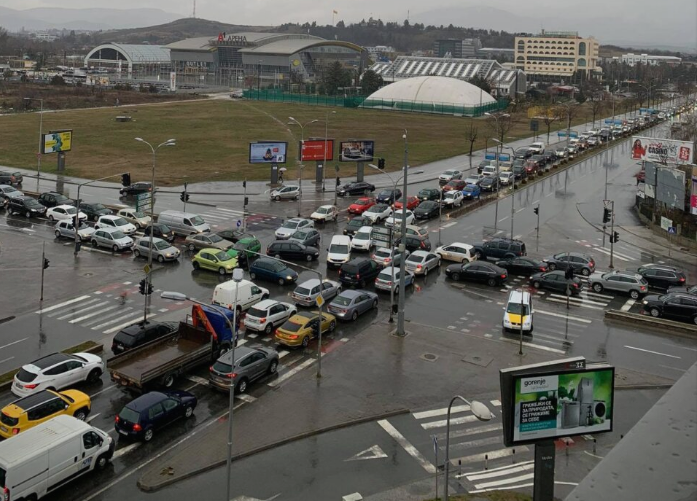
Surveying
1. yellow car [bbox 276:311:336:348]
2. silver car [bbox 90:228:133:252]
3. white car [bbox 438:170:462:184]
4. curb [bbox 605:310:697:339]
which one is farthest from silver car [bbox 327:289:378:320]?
white car [bbox 438:170:462:184]

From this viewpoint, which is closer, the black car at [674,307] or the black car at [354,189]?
the black car at [674,307]

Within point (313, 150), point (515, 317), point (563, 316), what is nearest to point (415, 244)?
point (563, 316)

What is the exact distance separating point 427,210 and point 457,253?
13.2m

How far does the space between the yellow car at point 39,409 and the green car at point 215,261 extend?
17958 millimetres

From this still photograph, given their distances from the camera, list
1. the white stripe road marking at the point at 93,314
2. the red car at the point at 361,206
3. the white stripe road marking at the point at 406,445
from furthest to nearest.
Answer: the red car at the point at 361,206, the white stripe road marking at the point at 93,314, the white stripe road marking at the point at 406,445

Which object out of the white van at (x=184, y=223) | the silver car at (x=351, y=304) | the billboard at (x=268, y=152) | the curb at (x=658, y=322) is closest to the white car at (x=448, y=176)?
the billboard at (x=268, y=152)

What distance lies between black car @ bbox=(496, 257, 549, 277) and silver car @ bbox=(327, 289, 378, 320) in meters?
11.3

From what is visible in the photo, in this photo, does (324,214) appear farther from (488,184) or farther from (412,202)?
(488,184)

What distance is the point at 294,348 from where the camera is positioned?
31.1m

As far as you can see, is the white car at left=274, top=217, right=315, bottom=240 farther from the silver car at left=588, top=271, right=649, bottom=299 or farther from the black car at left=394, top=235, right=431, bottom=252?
the silver car at left=588, top=271, right=649, bottom=299

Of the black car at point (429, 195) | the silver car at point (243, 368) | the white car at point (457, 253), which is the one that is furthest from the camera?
the black car at point (429, 195)

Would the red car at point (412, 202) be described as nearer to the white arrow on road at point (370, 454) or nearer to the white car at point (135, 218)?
the white car at point (135, 218)

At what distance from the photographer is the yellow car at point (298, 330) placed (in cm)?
3080

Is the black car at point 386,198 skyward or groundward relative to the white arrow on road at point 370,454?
skyward
